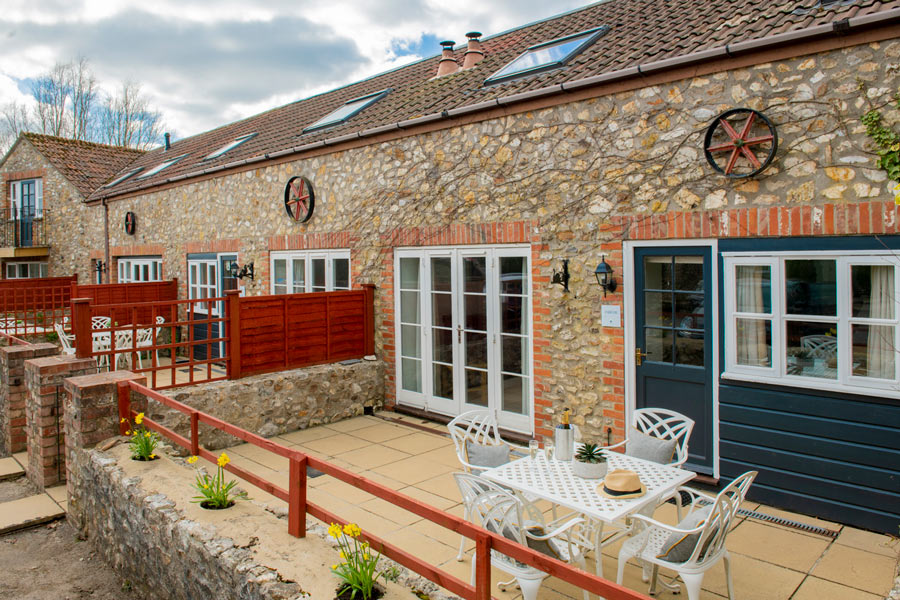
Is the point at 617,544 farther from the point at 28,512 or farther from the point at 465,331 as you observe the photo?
the point at 28,512

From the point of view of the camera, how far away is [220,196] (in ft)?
37.0

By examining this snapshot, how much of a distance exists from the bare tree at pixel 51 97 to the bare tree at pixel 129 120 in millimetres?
1637

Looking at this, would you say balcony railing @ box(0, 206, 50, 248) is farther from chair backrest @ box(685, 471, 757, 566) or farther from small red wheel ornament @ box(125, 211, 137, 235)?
chair backrest @ box(685, 471, 757, 566)

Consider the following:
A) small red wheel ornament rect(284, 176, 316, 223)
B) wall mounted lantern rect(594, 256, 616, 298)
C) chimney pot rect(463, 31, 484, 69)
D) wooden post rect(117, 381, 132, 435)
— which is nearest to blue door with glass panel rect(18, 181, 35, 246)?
small red wheel ornament rect(284, 176, 316, 223)

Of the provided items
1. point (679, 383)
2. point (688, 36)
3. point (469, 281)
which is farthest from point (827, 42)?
point (469, 281)

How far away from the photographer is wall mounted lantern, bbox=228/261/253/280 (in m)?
10.6

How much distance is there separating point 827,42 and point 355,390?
21.1 feet

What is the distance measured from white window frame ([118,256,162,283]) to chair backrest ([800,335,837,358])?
13.1 meters

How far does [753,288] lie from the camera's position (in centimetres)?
493

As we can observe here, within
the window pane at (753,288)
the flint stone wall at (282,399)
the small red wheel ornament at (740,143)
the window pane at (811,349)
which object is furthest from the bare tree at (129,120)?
the window pane at (811,349)

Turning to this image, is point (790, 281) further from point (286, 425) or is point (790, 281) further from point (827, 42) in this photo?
point (286, 425)

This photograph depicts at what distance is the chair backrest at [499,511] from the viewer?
123 inches

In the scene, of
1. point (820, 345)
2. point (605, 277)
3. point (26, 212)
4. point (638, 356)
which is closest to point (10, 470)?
point (605, 277)

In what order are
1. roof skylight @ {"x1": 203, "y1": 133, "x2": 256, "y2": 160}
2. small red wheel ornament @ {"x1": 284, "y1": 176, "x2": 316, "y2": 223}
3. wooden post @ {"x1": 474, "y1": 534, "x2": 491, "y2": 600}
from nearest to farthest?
1. wooden post @ {"x1": 474, "y1": 534, "x2": 491, "y2": 600}
2. small red wheel ornament @ {"x1": 284, "y1": 176, "x2": 316, "y2": 223}
3. roof skylight @ {"x1": 203, "y1": 133, "x2": 256, "y2": 160}
